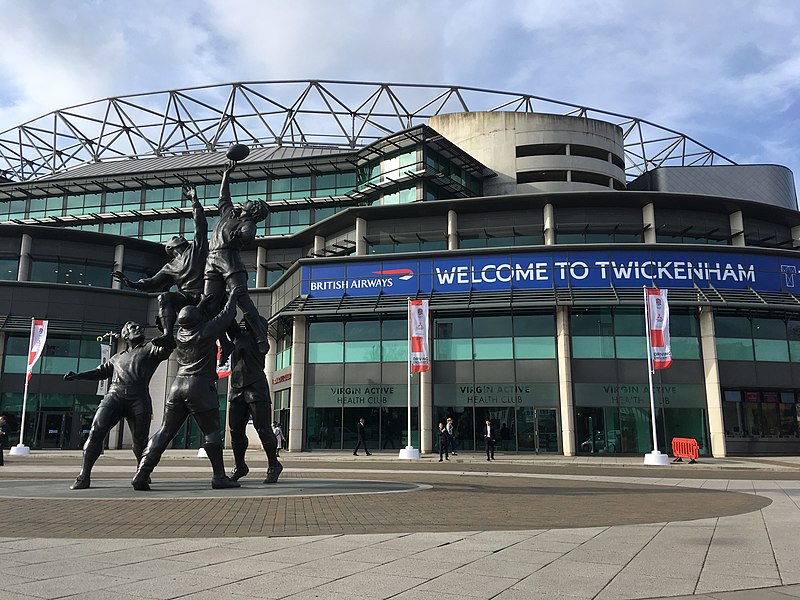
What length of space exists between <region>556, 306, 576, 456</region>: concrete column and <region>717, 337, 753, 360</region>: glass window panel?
7.60 m

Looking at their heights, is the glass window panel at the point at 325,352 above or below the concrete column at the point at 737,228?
below

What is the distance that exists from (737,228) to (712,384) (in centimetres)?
1084

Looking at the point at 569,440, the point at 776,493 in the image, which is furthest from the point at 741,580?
the point at 569,440

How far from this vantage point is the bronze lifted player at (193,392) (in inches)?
458

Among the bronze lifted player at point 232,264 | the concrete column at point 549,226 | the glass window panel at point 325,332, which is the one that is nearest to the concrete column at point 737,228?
the concrete column at point 549,226

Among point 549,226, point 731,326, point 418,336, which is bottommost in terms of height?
point 418,336

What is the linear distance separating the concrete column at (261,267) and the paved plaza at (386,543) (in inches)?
1342

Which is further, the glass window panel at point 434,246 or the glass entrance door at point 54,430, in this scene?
the glass entrance door at point 54,430

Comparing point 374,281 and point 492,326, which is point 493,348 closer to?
point 492,326

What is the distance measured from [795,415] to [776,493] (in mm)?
22302

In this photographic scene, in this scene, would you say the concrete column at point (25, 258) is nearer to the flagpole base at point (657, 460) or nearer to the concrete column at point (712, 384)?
the flagpole base at point (657, 460)

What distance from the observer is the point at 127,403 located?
12.4 metres

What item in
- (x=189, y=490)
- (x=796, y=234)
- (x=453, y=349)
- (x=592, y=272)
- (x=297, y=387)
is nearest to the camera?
(x=189, y=490)

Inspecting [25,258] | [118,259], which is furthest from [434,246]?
[25,258]
